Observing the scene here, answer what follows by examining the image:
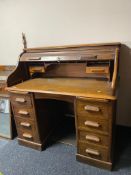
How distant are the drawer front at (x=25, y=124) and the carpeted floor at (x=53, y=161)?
255mm

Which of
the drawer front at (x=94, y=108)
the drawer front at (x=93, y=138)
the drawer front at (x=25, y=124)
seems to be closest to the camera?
the drawer front at (x=94, y=108)

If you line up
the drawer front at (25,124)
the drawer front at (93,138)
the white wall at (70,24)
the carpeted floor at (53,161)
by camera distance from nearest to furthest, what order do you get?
the drawer front at (93,138), the carpeted floor at (53,161), the white wall at (70,24), the drawer front at (25,124)

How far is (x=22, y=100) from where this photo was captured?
5.64ft

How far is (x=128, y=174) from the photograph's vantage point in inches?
59.1

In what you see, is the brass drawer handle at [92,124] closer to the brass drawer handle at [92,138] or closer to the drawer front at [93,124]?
the drawer front at [93,124]

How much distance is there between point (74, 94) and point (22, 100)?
592 mm

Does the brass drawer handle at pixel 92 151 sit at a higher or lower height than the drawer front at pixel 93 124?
lower

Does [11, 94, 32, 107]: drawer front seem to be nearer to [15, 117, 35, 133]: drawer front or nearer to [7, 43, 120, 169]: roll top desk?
[7, 43, 120, 169]: roll top desk

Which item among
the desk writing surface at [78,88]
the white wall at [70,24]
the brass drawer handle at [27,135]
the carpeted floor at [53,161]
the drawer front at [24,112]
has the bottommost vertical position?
the carpeted floor at [53,161]

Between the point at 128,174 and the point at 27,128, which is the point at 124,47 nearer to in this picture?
the point at 128,174

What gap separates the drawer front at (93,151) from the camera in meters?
1.53

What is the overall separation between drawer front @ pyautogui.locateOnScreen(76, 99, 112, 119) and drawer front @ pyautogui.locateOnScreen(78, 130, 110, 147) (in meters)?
0.20

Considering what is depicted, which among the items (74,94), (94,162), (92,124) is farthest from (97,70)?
(94,162)

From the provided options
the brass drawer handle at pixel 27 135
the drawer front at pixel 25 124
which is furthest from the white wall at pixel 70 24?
the brass drawer handle at pixel 27 135
